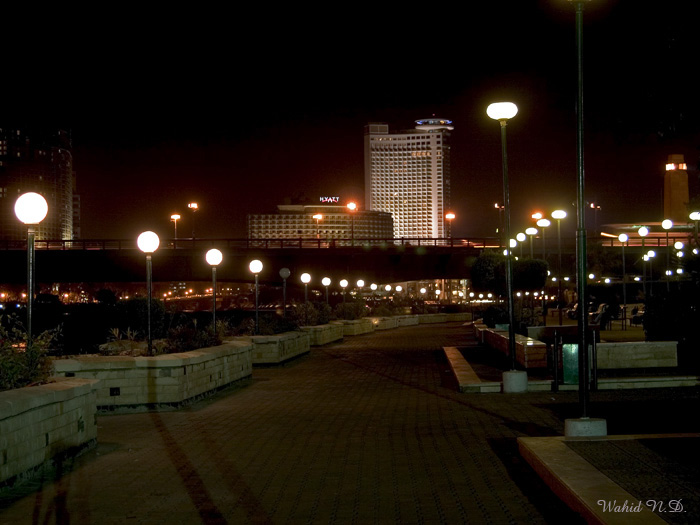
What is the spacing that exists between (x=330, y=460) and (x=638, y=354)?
11.0 meters

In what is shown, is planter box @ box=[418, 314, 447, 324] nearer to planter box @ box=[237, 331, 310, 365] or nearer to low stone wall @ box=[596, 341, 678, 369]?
planter box @ box=[237, 331, 310, 365]

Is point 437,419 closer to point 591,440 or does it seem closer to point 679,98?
point 591,440

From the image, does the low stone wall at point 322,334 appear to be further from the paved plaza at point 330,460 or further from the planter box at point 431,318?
the planter box at point 431,318

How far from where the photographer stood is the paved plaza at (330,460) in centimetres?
748

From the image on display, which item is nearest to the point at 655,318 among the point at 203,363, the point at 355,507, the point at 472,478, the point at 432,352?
the point at 432,352

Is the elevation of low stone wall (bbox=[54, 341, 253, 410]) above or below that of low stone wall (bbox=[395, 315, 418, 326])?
A: above

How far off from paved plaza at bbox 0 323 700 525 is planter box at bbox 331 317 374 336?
82.9ft

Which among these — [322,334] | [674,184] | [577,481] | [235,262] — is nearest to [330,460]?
[577,481]

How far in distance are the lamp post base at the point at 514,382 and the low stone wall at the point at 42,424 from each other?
26.7 feet

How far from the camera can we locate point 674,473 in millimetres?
7531

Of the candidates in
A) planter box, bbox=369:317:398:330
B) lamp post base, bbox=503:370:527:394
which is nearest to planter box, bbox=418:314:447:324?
planter box, bbox=369:317:398:330

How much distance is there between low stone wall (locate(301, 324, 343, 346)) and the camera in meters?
34.1

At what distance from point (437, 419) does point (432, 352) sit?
16747mm

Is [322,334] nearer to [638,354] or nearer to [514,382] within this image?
[638,354]
